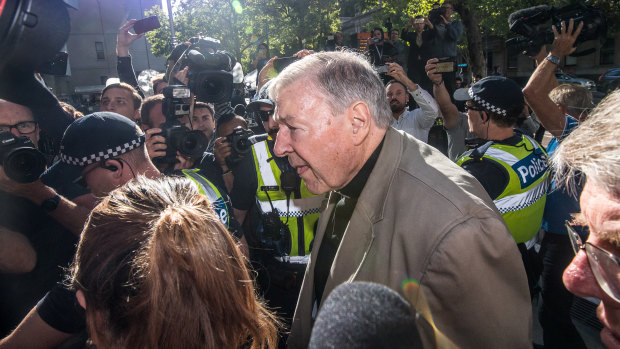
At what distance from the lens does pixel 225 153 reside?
2.94 meters

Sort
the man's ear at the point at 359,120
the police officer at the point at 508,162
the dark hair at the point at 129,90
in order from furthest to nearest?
the dark hair at the point at 129,90, the police officer at the point at 508,162, the man's ear at the point at 359,120

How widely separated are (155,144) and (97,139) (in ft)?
1.63

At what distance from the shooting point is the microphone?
51 cm

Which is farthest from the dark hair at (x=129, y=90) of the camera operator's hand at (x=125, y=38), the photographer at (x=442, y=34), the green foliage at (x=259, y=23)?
the green foliage at (x=259, y=23)

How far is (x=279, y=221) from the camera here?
2676 mm

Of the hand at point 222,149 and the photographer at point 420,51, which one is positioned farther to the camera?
the photographer at point 420,51

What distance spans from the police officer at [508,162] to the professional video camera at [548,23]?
60 centimetres

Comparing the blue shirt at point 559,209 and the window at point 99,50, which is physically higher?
the window at point 99,50

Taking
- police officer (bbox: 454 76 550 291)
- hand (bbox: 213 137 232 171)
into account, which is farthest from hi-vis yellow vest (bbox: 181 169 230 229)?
police officer (bbox: 454 76 550 291)

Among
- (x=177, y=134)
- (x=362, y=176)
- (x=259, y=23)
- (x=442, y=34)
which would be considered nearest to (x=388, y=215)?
(x=362, y=176)

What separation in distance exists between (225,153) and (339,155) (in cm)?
147

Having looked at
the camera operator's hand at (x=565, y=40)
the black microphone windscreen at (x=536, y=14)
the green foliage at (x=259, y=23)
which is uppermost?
the green foliage at (x=259, y=23)

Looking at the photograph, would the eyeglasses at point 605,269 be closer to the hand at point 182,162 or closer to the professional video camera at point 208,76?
the hand at point 182,162

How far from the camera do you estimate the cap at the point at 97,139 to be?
2.11 metres
